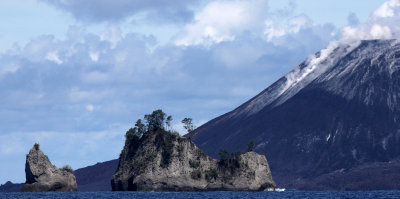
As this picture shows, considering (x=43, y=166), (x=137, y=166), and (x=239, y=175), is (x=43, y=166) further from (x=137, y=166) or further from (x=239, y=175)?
(x=239, y=175)

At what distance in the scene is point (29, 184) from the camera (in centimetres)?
19262

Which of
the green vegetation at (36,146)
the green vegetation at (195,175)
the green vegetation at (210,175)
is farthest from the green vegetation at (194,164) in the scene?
the green vegetation at (36,146)

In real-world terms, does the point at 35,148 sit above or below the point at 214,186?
above

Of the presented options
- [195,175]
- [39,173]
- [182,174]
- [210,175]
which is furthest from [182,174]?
[39,173]

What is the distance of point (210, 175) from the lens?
19875 cm

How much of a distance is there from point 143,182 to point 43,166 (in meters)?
23.9

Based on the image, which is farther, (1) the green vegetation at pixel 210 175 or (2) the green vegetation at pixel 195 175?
(1) the green vegetation at pixel 210 175

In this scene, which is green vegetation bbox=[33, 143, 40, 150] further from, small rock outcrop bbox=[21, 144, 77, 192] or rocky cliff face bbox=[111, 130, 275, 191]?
rocky cliff face bbox=[111, 130, 275, 191]

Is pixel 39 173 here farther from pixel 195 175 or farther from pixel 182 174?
pixel 195 175

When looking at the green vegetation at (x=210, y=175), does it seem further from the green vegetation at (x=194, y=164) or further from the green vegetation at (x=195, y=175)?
the green vegetation at (x=194, y=164)

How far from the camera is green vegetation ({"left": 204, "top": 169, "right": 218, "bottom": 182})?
651 feet

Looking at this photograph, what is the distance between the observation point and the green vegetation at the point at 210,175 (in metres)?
198

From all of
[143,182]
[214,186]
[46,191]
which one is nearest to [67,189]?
[46,191]

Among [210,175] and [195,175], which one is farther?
[210,175]
